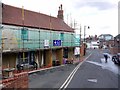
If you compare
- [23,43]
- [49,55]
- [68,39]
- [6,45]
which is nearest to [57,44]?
[49,55]

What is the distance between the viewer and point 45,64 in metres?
35.3

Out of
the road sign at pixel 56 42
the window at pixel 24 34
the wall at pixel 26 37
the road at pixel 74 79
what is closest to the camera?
the road at pixel 74 79

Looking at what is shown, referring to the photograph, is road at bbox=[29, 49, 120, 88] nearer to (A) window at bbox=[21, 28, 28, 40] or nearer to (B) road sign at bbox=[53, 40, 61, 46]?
(A) window at bbox=[21, 28, 28, 40]

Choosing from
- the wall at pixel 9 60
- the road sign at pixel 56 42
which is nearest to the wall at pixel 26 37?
the road sign at pixel 56 42

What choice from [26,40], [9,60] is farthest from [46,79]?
[26,40]

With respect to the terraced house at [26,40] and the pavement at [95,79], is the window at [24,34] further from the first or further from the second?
the pavement at [95,79]

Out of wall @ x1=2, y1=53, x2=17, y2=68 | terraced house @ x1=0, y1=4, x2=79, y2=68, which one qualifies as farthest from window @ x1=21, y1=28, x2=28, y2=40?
wall @ x1=2, y1=53, x2=17, y2=68

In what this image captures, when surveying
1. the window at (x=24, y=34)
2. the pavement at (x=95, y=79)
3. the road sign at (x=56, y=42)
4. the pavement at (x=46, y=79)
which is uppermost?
the window at (x=24, y=34)

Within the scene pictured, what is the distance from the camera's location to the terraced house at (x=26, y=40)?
24.6 m

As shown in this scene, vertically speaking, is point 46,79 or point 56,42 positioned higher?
point 56,42

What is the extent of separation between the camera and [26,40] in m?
28.5

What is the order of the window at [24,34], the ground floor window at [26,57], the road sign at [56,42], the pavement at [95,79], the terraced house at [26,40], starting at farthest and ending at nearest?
the road sign at [56,42], the ground floor window at [26,57], the window at [24,34], the terraced house at [26,40], the pavement at [95,79]

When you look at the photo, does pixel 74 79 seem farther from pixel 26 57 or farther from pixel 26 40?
pixel 26 57

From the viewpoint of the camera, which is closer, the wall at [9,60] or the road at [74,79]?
the road at [74,79]
